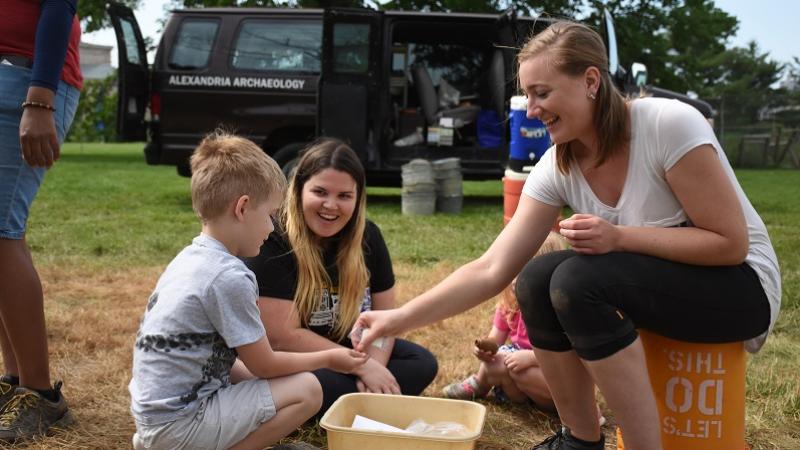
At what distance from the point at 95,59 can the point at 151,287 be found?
56195 mm

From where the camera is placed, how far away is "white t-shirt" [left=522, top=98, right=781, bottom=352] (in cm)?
184

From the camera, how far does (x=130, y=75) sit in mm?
7344

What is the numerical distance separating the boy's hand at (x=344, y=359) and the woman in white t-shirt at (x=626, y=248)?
1.49ft

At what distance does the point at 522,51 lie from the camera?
6.39ft

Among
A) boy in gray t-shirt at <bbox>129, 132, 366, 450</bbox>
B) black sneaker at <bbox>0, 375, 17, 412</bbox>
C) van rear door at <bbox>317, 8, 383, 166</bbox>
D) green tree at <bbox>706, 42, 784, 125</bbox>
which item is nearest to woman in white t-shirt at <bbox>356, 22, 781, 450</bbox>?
boy in gray t-shirt at <bbox>129, 132, 366, 450</bbox>

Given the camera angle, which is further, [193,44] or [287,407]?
[193,44]

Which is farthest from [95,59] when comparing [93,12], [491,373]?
[491,373]

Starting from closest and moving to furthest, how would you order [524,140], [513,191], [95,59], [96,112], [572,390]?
1. [572,390]
2. [513,191]
3. [524,140]
4. [96,112]
5. [95,59]

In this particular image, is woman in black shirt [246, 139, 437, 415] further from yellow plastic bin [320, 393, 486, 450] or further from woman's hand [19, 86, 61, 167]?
woman's hand [19, 86, 61, 167]

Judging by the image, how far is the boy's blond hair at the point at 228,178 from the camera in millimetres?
1923

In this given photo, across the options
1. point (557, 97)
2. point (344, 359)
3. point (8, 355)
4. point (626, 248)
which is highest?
point (557, 97)

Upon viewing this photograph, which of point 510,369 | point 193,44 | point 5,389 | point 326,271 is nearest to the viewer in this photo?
point 5,389

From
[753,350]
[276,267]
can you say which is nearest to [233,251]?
[276,267]

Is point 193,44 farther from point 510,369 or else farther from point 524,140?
point 510,369
